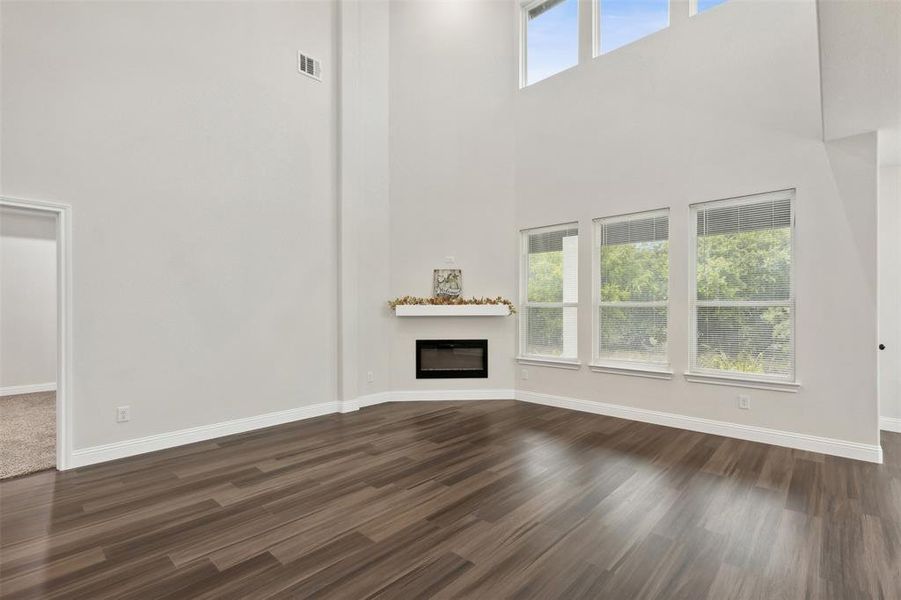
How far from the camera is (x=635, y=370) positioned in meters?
4.75

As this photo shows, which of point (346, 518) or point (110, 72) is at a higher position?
point (110, 72)

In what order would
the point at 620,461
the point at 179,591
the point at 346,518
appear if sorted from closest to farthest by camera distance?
the point at 179,591, the point at 346,518, the point at 620,461

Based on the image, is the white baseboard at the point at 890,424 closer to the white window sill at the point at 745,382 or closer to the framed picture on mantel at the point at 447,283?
the white window sill at the point at 745,382

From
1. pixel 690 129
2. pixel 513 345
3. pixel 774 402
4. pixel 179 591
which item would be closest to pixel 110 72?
pixel 179 591

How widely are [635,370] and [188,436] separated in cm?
453

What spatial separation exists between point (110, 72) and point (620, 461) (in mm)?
5258

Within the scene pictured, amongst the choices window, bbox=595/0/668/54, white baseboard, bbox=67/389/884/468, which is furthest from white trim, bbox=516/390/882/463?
window, bbox=595/0/668/54

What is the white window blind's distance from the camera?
470cm

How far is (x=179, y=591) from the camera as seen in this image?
1933mm

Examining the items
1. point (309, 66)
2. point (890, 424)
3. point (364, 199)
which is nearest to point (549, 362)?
point (364, 199)

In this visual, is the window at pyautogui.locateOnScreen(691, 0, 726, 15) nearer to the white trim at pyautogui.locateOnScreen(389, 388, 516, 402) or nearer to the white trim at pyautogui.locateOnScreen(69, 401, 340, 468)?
the white trim at pyautogui.locateOnScreen(389, 388, 516, 402)

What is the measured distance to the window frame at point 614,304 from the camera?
4.59 m

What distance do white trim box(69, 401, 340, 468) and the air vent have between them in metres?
3.82

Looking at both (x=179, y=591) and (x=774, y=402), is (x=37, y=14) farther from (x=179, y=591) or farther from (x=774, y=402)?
(x=774, y=402)
